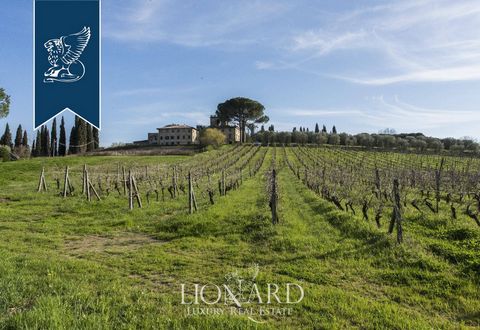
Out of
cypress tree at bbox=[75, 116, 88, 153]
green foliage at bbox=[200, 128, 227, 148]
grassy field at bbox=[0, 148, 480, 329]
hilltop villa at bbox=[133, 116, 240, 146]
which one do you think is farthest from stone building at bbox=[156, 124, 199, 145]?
grassy field at bbox=[0, 148, 480, 329]

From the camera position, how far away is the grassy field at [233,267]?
4.95 m

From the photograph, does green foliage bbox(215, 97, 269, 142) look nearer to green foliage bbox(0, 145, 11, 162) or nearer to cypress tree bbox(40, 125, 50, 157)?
cypress tree bbox(40, 125, 50, 157)

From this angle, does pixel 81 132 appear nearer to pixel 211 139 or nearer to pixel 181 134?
pixel 211 139

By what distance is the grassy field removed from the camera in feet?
16.2

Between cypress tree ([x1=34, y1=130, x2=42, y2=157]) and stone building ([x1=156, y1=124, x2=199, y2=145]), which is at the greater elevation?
stone building ([x1=156, y1=124, x2=199, y2=145])

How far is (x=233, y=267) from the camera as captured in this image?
301 inches

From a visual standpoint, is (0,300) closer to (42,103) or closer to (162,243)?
(162,243)

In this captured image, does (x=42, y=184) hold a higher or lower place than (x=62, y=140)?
lower

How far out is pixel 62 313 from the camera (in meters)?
4.69

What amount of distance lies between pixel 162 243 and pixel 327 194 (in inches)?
388

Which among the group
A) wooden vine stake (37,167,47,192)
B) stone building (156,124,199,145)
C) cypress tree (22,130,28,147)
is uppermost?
stone building (156,124,199,145)

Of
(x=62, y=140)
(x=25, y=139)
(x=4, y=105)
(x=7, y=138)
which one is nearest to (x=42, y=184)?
(x=4, y=105)

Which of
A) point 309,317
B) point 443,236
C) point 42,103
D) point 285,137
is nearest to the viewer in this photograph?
point 309,317

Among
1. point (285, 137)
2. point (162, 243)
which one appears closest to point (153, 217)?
point (162, 243)
